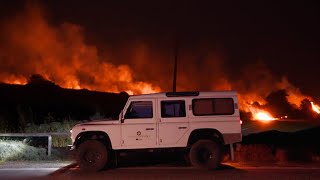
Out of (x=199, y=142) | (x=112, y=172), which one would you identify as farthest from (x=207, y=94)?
(x=112, y=172)

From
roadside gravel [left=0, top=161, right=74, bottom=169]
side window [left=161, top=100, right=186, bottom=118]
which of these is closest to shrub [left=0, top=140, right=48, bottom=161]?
roadside gravel [left=0, top=161, right=74, bottom=169]

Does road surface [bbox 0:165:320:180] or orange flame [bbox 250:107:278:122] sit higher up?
orange flame [bbox 250:107:278:122]

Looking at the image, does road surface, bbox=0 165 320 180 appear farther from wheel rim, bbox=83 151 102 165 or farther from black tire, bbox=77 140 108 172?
wheel rim, bbox=83 151 102 165

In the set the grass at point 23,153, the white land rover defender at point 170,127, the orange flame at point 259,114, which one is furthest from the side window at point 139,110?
the orange flame at point 259,114

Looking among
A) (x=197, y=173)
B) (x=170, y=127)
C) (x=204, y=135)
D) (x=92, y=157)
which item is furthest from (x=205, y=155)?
(x=92, y=157)

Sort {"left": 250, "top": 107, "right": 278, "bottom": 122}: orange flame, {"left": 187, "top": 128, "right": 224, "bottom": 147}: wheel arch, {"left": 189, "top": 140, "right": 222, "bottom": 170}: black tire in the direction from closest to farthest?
{"left": 189, "top": 140, "right": 222, "bottom": 170}: black tire → {"left": 187, "top": 128, "right": 224, "bottom": 147}: wheel arch → {"left": 250, "top": 107, "right": 278, "bottom": 122}: orange flame

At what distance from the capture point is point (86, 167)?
13.1 m

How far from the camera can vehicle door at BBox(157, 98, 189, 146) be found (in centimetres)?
1312

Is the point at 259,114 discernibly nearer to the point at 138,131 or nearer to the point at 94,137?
the point at 138,131

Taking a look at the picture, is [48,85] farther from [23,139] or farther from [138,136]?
[138,136]

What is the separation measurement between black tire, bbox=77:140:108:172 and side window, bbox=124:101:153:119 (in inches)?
50.3

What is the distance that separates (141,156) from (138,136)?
3399mm

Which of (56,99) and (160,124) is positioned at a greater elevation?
(56,99)

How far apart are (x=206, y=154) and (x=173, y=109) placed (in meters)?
1.67
